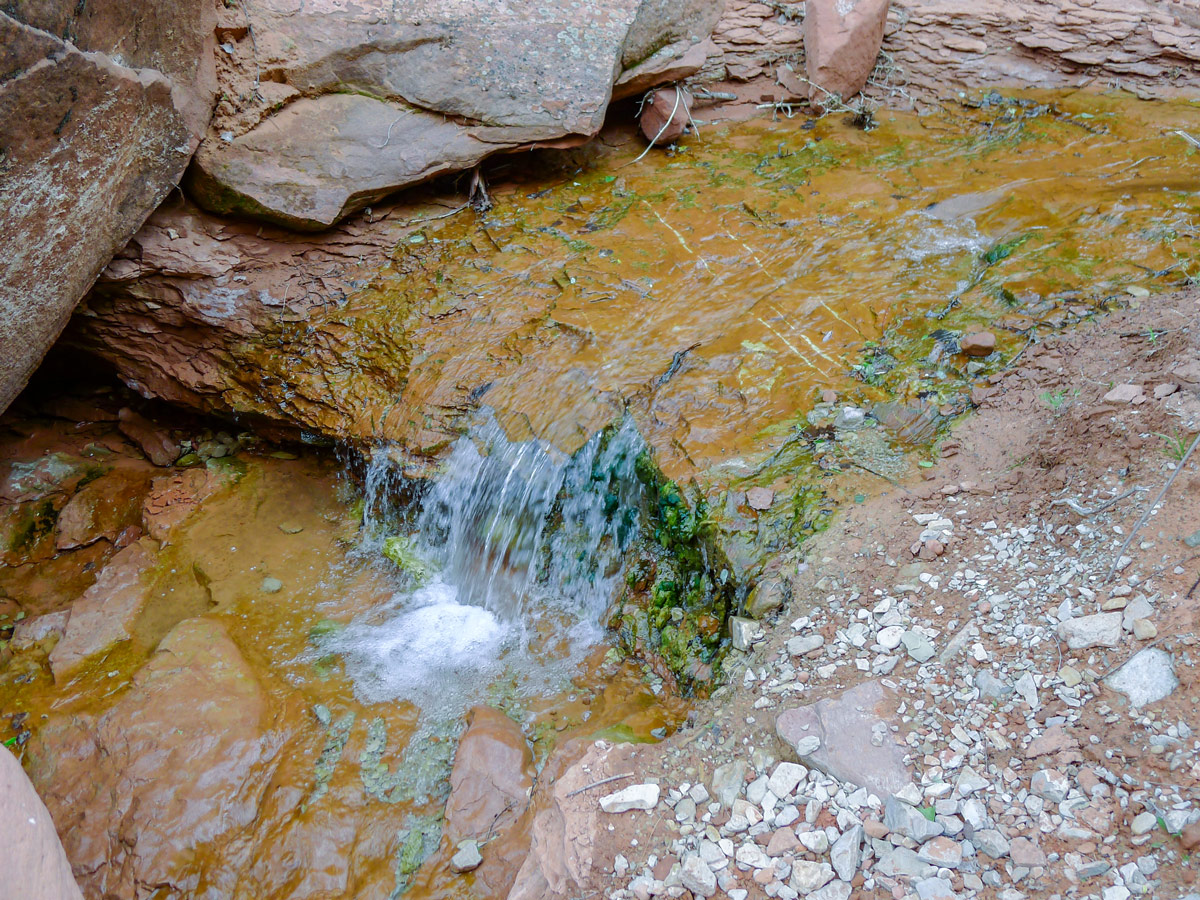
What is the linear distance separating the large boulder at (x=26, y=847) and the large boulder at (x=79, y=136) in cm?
217

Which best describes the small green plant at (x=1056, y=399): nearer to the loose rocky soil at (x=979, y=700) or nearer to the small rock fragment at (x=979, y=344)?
the loose rocky soil at (x=979, y=700)

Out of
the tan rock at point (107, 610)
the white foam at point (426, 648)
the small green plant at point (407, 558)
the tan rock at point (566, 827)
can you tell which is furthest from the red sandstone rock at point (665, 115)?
the tan rock at point (566, 827)

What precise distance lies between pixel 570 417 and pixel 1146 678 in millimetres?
2463

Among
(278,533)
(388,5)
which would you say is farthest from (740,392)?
(388,5)

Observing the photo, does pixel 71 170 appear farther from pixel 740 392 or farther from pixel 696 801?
pixel 696 801

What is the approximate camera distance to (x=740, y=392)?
356cm

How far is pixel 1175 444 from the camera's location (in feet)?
7.89

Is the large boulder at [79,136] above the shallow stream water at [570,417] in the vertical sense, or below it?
above

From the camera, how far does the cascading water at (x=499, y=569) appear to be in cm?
342

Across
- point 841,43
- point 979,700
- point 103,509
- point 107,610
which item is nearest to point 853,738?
point 979,700

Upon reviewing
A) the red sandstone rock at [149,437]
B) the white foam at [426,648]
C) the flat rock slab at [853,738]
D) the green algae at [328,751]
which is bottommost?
the white foam at [426,648]

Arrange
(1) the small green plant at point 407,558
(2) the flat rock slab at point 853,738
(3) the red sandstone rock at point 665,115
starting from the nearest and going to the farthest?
(2) the flat rock slab at point 853,738 → (1) the small green plant at point 407,558 → (3) the red sandstone rock at point 665,115

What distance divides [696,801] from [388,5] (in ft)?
14.0

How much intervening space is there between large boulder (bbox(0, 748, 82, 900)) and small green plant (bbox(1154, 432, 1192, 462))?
132 inches
